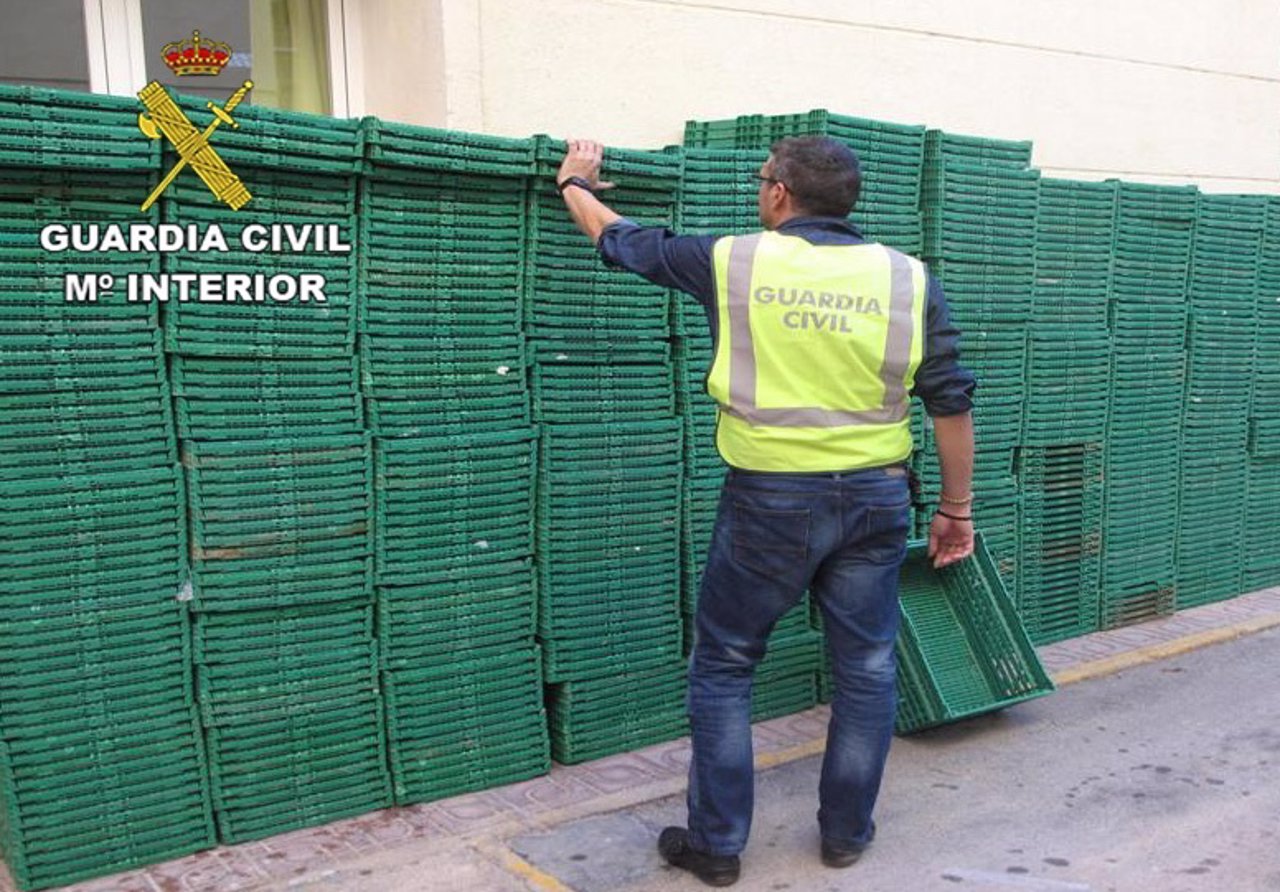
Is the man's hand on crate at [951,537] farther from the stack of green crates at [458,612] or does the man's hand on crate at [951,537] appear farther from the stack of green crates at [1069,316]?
the stack of green crates at [1069,316]

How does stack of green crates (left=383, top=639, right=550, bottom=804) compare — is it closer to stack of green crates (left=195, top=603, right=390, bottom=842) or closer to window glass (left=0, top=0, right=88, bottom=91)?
stack of green crates (left=195, top=603, right=390, bottom=842)

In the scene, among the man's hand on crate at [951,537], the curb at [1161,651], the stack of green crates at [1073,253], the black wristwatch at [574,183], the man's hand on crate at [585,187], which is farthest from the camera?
the stack of green crates at [1073,253]

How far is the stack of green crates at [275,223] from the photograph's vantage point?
12.2 ft

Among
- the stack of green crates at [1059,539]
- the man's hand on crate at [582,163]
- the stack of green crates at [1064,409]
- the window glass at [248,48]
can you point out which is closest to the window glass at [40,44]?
the window glass at [248,48]

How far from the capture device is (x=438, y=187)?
414 cm

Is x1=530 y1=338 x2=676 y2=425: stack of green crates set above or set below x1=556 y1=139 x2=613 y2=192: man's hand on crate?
below

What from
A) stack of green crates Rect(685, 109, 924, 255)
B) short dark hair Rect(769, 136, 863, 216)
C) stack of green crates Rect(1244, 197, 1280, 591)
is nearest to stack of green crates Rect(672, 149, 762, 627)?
stack of green crates Rect(685, 109, 924, 255)

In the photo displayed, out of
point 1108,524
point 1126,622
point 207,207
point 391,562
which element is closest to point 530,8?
point 207,207

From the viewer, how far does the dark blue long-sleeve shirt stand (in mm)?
3713

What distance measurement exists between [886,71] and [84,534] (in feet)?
16.5

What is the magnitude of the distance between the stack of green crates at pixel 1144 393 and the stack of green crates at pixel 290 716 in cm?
413

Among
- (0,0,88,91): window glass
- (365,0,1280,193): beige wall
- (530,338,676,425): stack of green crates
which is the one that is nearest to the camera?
(530,338,676,425): stack of green crates

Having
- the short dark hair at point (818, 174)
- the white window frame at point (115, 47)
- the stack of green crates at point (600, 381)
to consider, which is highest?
the white window frame at point (115, 47)

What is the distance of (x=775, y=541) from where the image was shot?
369 centimetres
